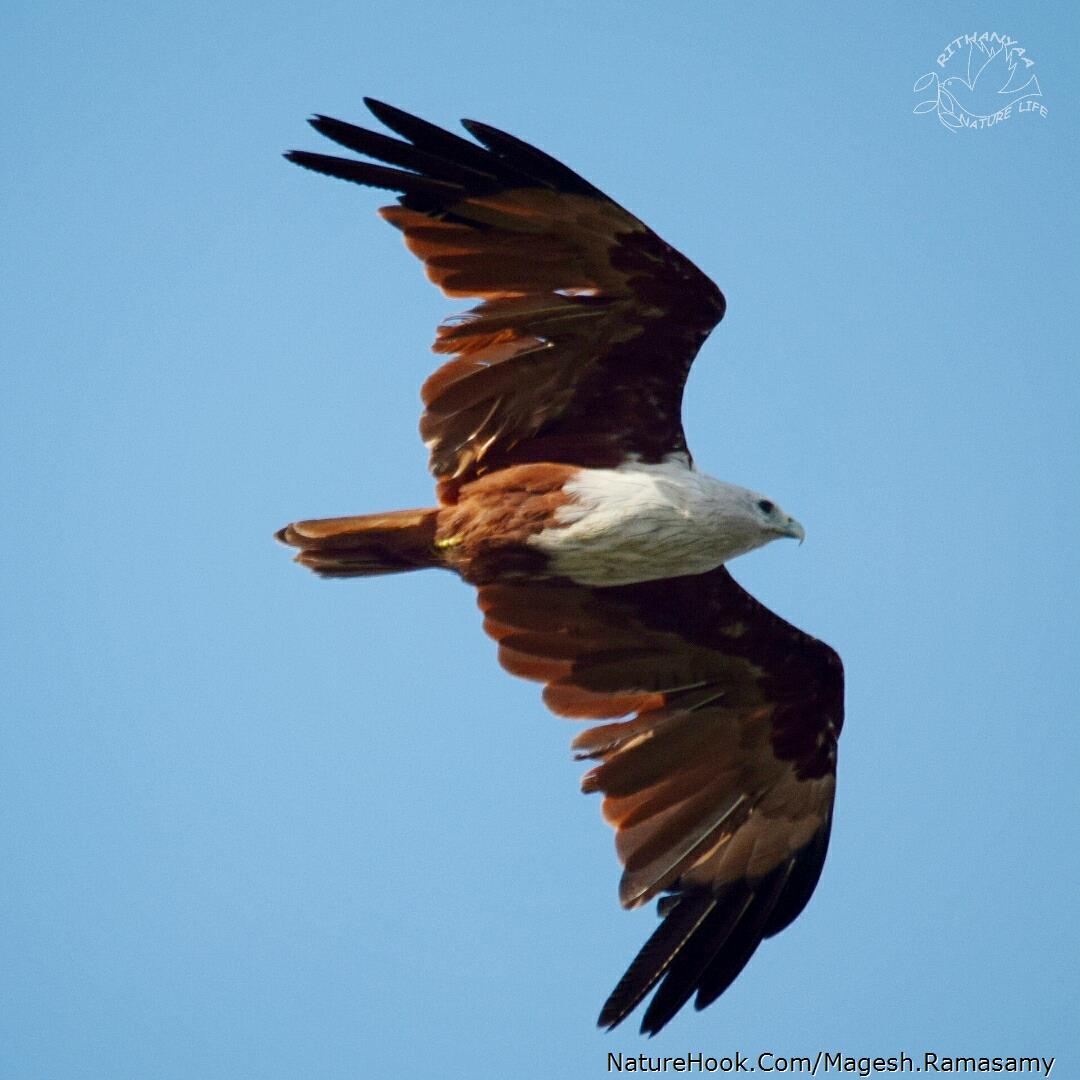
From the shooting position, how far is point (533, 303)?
8188mm

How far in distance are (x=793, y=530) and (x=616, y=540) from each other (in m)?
0.96

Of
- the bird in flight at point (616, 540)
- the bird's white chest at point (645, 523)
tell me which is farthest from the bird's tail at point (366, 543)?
the bird's white chest at point (645, 523)

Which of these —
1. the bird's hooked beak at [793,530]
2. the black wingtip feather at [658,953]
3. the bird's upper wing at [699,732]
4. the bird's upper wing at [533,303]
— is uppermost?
the bird's upper wing at [533,303]

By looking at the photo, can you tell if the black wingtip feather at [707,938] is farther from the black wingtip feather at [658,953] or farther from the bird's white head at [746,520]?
the bird's white head at [746,520]

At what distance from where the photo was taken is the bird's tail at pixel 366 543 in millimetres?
8102

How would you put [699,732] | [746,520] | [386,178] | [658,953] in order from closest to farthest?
1. [386,178]
2. [746,520]
3. [658,953]
4. [699,732]

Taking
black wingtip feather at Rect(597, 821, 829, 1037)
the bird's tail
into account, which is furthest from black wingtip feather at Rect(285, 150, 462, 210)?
black wingtip feather at Rect(597, 821, 829, 1037)

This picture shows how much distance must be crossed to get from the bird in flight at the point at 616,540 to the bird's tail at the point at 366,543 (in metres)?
0.01

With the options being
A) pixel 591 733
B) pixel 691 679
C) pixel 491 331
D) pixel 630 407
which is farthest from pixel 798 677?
pixel 491 331

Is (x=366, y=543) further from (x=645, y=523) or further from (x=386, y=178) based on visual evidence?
(x=386, y=178)

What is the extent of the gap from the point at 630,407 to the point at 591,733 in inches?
75.1

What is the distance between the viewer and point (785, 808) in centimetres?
934

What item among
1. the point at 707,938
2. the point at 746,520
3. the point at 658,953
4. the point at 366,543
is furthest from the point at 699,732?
the point at 366,543

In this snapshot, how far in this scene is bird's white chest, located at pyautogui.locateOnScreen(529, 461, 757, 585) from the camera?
8188 millimetres
